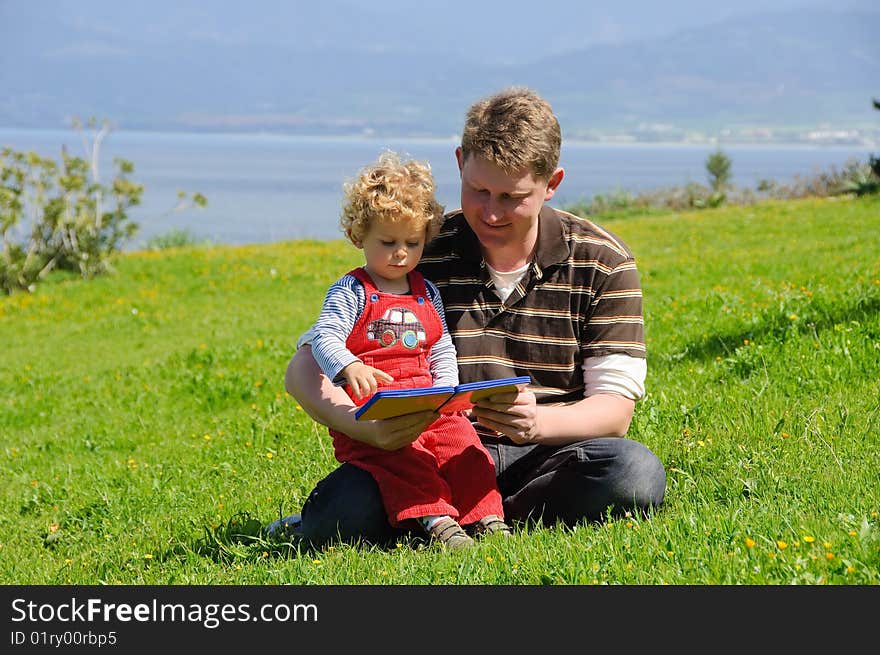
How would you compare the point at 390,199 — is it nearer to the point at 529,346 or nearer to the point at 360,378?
the point at 360,378

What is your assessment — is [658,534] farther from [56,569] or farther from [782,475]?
[56,569]

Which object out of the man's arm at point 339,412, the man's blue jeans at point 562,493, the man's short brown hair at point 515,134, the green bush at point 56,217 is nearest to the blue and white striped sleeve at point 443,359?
the man's arm at point 339,412

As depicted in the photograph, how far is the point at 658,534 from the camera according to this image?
3.53 metres

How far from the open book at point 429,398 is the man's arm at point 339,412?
0.08m

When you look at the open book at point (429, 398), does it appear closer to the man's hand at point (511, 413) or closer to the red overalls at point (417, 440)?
the man's hand at point (511, 413)

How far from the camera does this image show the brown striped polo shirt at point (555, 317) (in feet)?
13.6

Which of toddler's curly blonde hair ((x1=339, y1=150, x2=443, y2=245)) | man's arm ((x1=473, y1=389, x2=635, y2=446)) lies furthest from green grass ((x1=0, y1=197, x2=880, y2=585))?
toddler's curly blonde hair ((x1=339, y1=150, x2=443, y2=245))

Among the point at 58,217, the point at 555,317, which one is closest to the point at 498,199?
the point at 555,317

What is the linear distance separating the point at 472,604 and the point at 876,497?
1653mm

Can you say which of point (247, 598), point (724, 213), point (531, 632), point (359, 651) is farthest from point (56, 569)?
point (724, 213)

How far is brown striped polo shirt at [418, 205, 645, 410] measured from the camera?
4137mm

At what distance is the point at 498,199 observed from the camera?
3.93 m

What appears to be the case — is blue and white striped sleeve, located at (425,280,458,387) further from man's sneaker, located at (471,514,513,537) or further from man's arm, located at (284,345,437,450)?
man's sneaker, located at (471,514,513,537)

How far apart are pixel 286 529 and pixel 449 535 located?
0.85 meters
